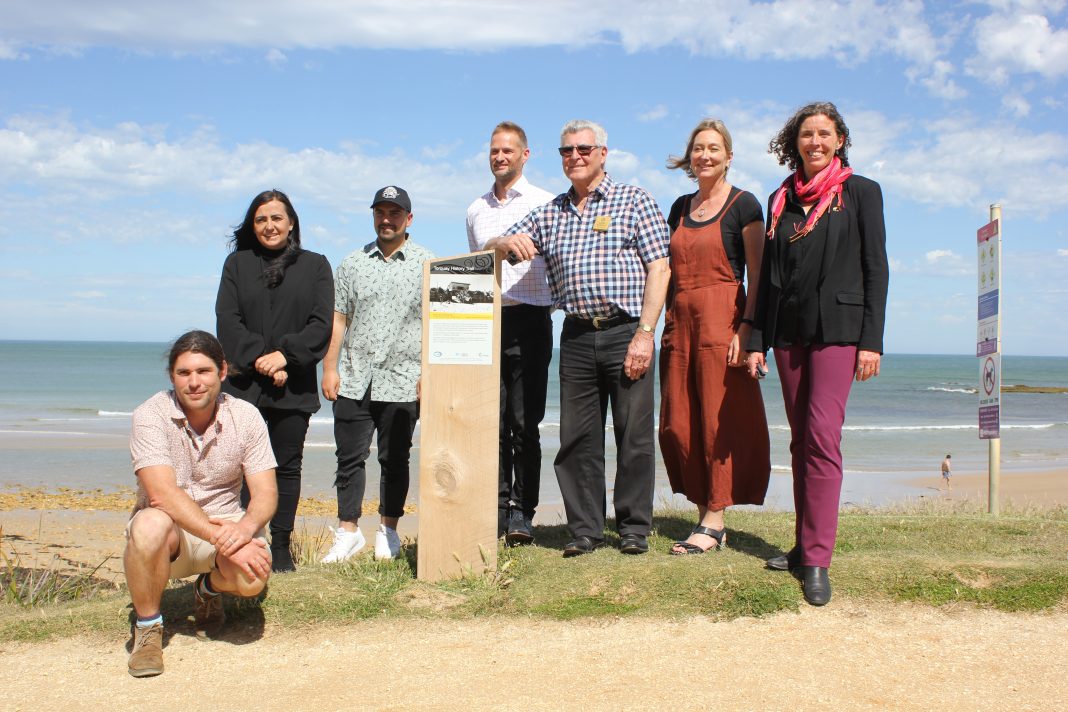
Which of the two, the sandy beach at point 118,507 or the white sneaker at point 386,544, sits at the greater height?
the white sneaker at point 386,544

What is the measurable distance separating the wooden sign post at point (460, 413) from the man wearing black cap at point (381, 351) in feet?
1.65

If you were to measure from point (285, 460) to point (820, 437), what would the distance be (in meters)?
2.84

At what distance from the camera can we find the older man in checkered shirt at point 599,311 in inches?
186

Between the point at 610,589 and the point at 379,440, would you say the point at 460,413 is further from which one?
the point at 610,589

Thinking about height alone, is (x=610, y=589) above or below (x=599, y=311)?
below

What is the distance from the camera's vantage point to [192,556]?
13.2 feet

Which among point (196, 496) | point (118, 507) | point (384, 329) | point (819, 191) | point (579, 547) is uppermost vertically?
point (819, 191)

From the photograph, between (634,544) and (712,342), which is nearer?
(712,342)

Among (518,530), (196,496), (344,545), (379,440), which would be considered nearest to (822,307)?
(518,530)

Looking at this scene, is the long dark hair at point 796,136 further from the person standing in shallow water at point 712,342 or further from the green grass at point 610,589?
the green grass at point 610,589

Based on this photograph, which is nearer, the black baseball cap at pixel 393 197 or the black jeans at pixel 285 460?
the black jeans at pixel 285 460

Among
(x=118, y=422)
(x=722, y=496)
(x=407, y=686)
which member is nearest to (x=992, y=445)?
(x=722, y=496)

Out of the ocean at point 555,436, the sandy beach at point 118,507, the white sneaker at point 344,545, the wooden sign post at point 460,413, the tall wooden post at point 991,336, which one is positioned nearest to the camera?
the wooden sign post at point 460,413

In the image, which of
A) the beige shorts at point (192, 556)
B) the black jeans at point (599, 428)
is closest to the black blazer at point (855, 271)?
the black jeans at point (599, 428)
